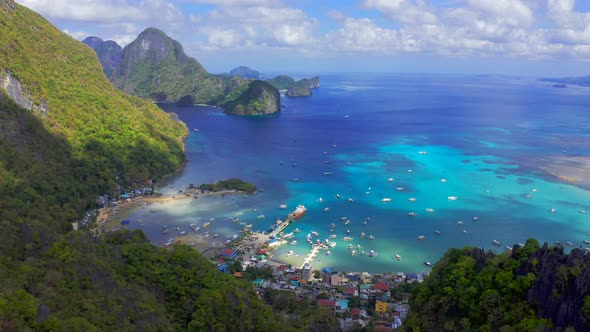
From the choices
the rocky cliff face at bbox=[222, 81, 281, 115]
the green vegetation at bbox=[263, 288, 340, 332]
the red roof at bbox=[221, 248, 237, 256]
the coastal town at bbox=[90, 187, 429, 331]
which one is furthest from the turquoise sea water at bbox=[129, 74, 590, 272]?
the rocky cliff face at bbox=[222, 81, 281, 115]

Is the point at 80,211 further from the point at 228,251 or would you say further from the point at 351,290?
the point at 351,290

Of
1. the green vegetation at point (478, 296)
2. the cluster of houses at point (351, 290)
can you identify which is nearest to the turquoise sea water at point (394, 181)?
the cluster of houses at point (351, 290)

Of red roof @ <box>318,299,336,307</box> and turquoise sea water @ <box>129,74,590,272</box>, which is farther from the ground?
turquoise sea water @ <box>129,74,590,272</box>

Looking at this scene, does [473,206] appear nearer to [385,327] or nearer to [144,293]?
[385,327]

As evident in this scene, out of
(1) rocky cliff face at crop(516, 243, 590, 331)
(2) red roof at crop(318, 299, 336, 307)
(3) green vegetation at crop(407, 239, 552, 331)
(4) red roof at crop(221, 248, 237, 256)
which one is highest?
(1) rocky cliff face at crop(516, 243, 590, 331)

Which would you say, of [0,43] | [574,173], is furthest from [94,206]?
[574,173]

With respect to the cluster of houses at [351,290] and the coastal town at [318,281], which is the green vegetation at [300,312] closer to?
the coastal town at [318,281]

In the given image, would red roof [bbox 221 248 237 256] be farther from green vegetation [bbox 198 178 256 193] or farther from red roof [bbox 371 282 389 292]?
green vegetation [bbox 198 178 256 193]
